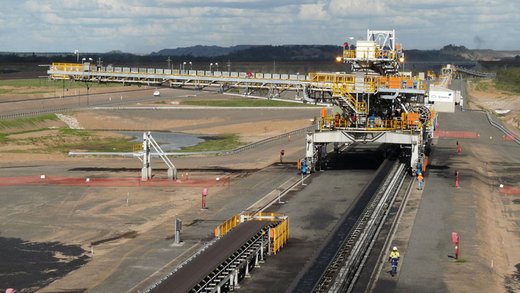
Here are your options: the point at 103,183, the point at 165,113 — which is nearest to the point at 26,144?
the point at 103,183

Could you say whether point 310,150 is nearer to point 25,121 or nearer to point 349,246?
point 349,246

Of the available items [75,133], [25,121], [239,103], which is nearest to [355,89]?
[75,133]

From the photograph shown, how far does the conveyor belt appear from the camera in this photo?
4053cm

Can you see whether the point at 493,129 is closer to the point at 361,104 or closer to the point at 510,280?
the point at 361,104

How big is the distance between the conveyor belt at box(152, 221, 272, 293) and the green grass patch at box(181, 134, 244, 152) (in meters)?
64.1

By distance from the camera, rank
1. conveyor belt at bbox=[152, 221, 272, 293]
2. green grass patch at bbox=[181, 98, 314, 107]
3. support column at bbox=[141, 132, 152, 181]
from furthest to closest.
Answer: green grass patch at bbox=[181, 98, 314, 107] < support column at bbox=[141, 132, 152, 181] < conveyor belt at bbox=[152, 221, 272, 293]

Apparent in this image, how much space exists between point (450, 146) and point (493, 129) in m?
29.9

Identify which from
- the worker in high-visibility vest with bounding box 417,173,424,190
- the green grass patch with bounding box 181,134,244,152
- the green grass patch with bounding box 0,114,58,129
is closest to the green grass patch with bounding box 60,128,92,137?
the green grass patch with bounding box 0,114,58,129

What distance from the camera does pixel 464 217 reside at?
→ 62.5 meters

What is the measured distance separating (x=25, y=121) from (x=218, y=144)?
39.7m

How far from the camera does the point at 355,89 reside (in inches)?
3167

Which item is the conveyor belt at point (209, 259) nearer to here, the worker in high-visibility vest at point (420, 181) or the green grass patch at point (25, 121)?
the worker in high-visibility vest at point (420, 181)

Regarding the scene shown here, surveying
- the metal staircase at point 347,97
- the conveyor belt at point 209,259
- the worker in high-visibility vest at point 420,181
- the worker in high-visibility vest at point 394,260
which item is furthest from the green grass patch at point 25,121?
the worker in high-visibility vest at point 394,260

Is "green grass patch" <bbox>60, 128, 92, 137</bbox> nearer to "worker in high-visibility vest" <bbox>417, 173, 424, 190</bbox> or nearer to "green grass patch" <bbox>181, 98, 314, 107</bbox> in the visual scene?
"green grass patch" <bbox>181, 98, 314, 107</bbox>
